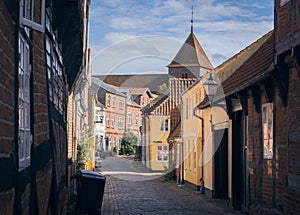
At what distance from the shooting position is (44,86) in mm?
6070

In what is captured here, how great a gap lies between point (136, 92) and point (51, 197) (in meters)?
74.0

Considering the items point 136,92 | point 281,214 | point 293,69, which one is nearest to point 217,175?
point 281,214

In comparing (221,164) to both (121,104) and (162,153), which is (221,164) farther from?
(121,104)

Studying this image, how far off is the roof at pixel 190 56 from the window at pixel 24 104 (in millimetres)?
52465

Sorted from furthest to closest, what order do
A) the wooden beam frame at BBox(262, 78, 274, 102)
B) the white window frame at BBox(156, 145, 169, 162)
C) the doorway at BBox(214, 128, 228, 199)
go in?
the white window frame at BBox(156, 145, 169, 162) → the doorway at BBox(214, 128, 228, 199) → the wooden beam frame at BBox(262, 78, 274, 102)

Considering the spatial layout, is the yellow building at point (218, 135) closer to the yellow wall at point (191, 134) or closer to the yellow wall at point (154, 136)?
the yellow wall at point (191, 134)

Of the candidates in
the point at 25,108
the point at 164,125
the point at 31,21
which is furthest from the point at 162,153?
the point at 31,21

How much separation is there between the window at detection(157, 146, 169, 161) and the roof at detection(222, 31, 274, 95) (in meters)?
27.5

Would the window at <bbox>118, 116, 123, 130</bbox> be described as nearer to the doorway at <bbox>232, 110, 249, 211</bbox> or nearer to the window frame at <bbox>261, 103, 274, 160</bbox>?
the doorway at <bbox>232, 110, 249, 211</bbox>

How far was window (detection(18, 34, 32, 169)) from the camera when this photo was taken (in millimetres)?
4391

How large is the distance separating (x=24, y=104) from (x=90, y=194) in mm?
8853

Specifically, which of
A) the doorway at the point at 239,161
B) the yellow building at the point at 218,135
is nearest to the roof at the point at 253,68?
the yellow building at the point at 218,135

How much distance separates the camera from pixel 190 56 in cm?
5841

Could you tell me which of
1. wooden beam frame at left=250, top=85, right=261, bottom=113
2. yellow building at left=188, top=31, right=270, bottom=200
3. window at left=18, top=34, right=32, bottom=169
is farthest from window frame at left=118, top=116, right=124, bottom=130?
window at left=18, top=34, right=32, bottom=169
